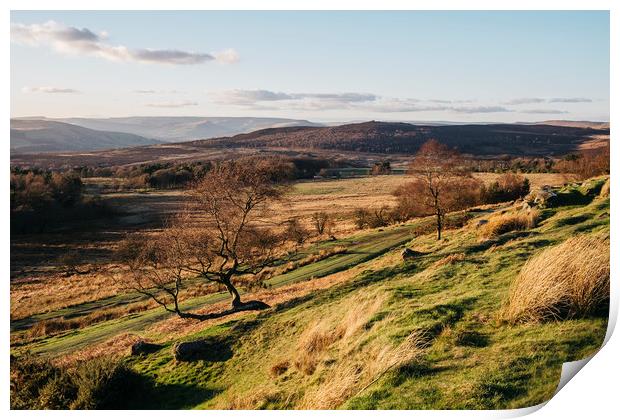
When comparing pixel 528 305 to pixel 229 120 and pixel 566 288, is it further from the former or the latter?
pixel 229 120

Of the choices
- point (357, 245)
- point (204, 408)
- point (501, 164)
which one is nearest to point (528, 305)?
point (204, 408)

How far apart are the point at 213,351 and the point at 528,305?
8298mm

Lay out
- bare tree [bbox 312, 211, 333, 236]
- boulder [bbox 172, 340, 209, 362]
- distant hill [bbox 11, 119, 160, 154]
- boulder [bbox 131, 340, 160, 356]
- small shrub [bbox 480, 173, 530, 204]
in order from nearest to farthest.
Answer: boulder [bbox 172, 340, 209, 362]
boulder [bbox 131, 340, 160, 356]
bare tree [bbox 312, 211, 333, 236]
small shrub [bbox 480, 173, 530, 204]
distant hill [bbox 11, 119, 160, 154]

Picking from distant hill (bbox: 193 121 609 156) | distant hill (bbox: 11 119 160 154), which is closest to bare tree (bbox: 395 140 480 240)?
distant hill (bbox: 11 119 160 154)

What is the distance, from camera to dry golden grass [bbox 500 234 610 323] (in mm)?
8391

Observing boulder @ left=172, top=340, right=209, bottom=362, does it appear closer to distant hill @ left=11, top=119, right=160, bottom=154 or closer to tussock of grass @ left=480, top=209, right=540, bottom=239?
tussock of grass @ left=480, top=209, right=540, bottom=239

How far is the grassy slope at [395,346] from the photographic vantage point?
7125mm

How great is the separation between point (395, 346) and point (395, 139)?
295 ft

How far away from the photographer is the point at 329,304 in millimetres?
13539

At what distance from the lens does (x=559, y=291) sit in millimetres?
8430

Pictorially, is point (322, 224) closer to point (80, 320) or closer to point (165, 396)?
point (80, 320)

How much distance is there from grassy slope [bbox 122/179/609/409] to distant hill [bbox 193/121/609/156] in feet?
244

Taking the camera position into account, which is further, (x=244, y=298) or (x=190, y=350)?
(x=244, y=298)

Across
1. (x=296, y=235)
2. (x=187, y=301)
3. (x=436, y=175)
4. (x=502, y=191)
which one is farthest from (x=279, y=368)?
(x=502, y=191)
